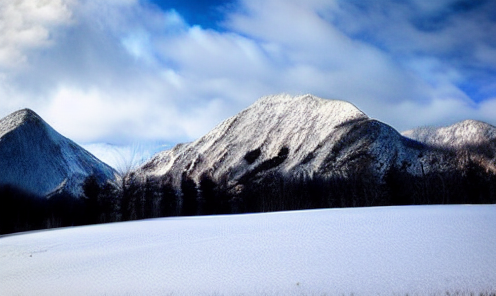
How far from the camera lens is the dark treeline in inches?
2643

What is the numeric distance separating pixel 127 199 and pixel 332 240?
60.0 metres

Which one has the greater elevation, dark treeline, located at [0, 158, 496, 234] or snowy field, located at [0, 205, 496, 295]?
dark treeline, located at [0, 158, 496, 234]

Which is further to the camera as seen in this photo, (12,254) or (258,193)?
(258,193)

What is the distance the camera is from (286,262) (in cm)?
1720

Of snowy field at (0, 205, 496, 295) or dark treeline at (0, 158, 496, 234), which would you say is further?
dark treeline at (0, 158, 496, 234)

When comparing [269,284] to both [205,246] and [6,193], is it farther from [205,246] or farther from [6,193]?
[6,193]

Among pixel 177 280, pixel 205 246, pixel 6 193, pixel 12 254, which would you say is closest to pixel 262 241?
pixel 205 246

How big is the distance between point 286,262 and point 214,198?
252ft

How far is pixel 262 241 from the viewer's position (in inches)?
858

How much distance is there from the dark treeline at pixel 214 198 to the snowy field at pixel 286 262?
143 feet

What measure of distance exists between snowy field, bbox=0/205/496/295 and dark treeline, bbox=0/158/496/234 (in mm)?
43676

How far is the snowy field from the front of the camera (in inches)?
556

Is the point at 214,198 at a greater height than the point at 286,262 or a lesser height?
greater

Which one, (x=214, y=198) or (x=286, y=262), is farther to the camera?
(x=214, y=198)
